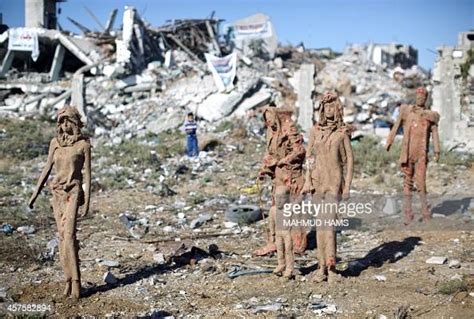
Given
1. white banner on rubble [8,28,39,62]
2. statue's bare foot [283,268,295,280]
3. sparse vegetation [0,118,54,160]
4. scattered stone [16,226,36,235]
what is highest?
white banner on rubble [8,28,39,62]

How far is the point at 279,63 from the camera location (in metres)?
24.2

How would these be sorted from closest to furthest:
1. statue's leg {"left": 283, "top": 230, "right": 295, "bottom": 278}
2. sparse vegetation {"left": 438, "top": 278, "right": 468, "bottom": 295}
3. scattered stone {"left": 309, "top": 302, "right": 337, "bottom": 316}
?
scattered stone {"left": 309, "top": 302, "right": 337, "bottom": 316} < sparse vegetation {"left": 438, "top": 278, "right": 468, "bottom": 295} < statue's leg {"left": 283, "top": 230, "right": 295, "bottom": 278}

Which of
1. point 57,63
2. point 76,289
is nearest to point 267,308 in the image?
point 76,289

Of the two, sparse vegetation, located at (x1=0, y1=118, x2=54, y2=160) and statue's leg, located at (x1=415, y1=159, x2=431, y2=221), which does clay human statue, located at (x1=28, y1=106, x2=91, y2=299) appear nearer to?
statue's leg, located at (x1=415, y1=159, x2=431, y2=221)

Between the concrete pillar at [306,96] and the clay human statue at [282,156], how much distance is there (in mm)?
10838

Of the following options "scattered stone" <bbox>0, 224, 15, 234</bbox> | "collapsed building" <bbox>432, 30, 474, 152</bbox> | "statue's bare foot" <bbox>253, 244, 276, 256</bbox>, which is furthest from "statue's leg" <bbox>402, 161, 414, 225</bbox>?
"collapsed building" <bbox>432, 30, 474, 152</bbox>

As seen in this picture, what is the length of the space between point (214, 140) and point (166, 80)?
690 cm

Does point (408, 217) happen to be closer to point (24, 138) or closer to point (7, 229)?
point (7, 229)

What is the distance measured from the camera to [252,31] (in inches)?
1027

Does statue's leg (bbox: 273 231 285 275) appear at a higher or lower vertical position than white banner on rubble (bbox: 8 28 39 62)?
lower

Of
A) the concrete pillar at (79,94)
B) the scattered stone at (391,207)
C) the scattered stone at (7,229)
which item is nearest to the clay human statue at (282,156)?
the scattered stone at (391,207)

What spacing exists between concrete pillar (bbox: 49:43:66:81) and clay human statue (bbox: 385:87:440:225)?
60.0 feet

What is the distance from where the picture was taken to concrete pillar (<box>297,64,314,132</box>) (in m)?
17.4

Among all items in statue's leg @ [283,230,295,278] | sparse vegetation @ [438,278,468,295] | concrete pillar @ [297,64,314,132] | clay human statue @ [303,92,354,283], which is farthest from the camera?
concrete pillar @ [297,64,314,132]
